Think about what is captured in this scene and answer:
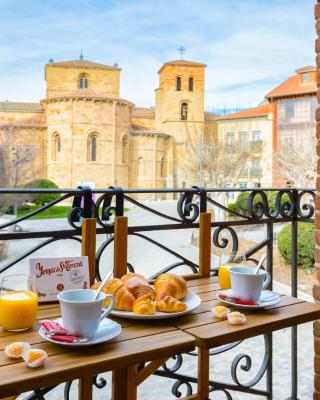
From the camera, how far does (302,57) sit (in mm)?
36625

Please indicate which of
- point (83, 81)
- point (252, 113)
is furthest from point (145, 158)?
point (83, 81)

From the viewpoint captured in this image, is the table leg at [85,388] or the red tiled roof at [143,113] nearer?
the table leg at [85,388]

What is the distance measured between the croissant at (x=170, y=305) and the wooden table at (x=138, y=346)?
0.03 m

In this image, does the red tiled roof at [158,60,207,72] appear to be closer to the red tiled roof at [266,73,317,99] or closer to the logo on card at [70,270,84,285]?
the red tiled roof at [266,73,317,99]

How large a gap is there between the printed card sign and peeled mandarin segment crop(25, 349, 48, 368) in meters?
0.43

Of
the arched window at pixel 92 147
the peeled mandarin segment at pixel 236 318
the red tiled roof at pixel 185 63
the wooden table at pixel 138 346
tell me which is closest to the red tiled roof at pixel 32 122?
the arched window at pixel 92 147

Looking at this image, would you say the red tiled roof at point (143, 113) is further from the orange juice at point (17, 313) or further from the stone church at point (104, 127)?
the orange juice at point (17, 313)

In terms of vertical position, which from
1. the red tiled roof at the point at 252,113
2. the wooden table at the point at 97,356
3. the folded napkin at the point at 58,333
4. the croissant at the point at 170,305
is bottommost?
the wooden table at the point at 97,356

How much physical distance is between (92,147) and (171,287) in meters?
27.6

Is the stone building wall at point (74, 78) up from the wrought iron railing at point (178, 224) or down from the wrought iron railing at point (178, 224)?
up

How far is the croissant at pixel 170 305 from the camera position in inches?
46.3

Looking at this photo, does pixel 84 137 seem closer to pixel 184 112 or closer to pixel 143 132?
pixel 143 132

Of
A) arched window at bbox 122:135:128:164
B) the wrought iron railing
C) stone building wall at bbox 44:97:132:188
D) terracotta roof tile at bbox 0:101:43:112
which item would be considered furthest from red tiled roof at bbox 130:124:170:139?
the wrought iron railing

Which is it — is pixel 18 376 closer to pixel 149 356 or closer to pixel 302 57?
pixel 149 356
